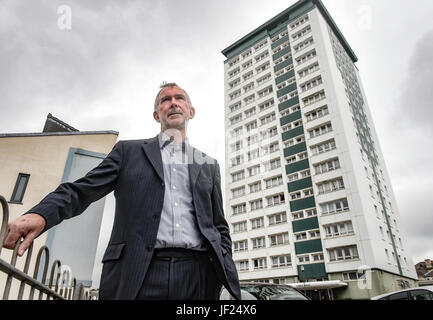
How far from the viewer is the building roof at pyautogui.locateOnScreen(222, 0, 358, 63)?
42.9 meters

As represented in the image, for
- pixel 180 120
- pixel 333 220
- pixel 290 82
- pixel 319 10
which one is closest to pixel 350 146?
pixel 333 220

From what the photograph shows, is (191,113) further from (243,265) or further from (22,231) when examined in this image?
(243,265)

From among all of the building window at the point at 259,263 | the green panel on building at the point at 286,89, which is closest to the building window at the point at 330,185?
the building window at the point at 259,263

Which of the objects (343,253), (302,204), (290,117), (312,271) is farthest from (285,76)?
(312,271)

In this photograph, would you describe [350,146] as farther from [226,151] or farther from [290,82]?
[226,151]

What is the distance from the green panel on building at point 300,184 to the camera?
32656 millimetres

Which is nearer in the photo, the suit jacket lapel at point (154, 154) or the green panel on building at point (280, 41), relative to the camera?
the suit jacket lapel at point (154, 154)

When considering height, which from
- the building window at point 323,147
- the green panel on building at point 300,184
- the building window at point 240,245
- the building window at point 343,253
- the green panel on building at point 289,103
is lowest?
the building window at point 343,253

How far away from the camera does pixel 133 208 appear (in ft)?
5.43

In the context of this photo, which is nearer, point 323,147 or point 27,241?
point 27,241

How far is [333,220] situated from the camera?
29062 millimetres

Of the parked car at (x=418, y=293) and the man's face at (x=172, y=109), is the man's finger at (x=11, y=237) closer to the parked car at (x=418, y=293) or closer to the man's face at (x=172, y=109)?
the man's face at (x=172, y=109)

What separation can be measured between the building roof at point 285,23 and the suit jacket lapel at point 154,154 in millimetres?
47841

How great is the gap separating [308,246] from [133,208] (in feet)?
102
